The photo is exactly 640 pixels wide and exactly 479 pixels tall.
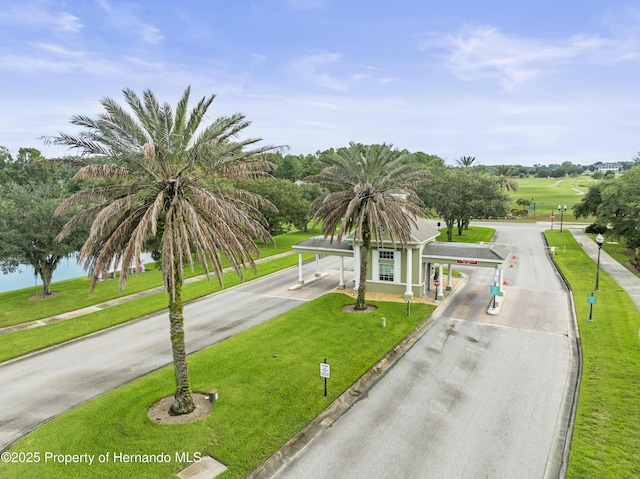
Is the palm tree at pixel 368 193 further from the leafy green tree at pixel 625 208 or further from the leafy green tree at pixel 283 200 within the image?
the leafy green tree at pixel 283 200

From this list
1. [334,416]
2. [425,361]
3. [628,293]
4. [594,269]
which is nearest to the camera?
[334,416]

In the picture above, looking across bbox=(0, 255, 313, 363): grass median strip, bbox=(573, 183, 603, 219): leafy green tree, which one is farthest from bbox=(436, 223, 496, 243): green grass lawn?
bbox=(0, 255, 313, 363): grass median strip

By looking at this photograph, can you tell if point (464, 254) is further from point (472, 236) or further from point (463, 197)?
point (472, 236)

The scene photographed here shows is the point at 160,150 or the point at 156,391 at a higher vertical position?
the point at 160,150

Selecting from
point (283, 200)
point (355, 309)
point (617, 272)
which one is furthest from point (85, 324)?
point (617, 272)

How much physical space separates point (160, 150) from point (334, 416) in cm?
1074

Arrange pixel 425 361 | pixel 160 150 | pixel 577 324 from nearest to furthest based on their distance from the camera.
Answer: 1. pixel 160 150
2. pixel 425 361
3. pixel 577 324

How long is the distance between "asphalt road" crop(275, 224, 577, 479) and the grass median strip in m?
7.66

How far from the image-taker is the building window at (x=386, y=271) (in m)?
29.5

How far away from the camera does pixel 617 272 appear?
35188 mm

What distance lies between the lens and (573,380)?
1664 cm

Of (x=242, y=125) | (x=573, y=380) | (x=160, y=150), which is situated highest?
(x=242, y=125)

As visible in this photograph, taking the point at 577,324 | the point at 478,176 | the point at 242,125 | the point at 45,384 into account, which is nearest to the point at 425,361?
the point at 577,324

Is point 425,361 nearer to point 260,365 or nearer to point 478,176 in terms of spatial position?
point 260,365
